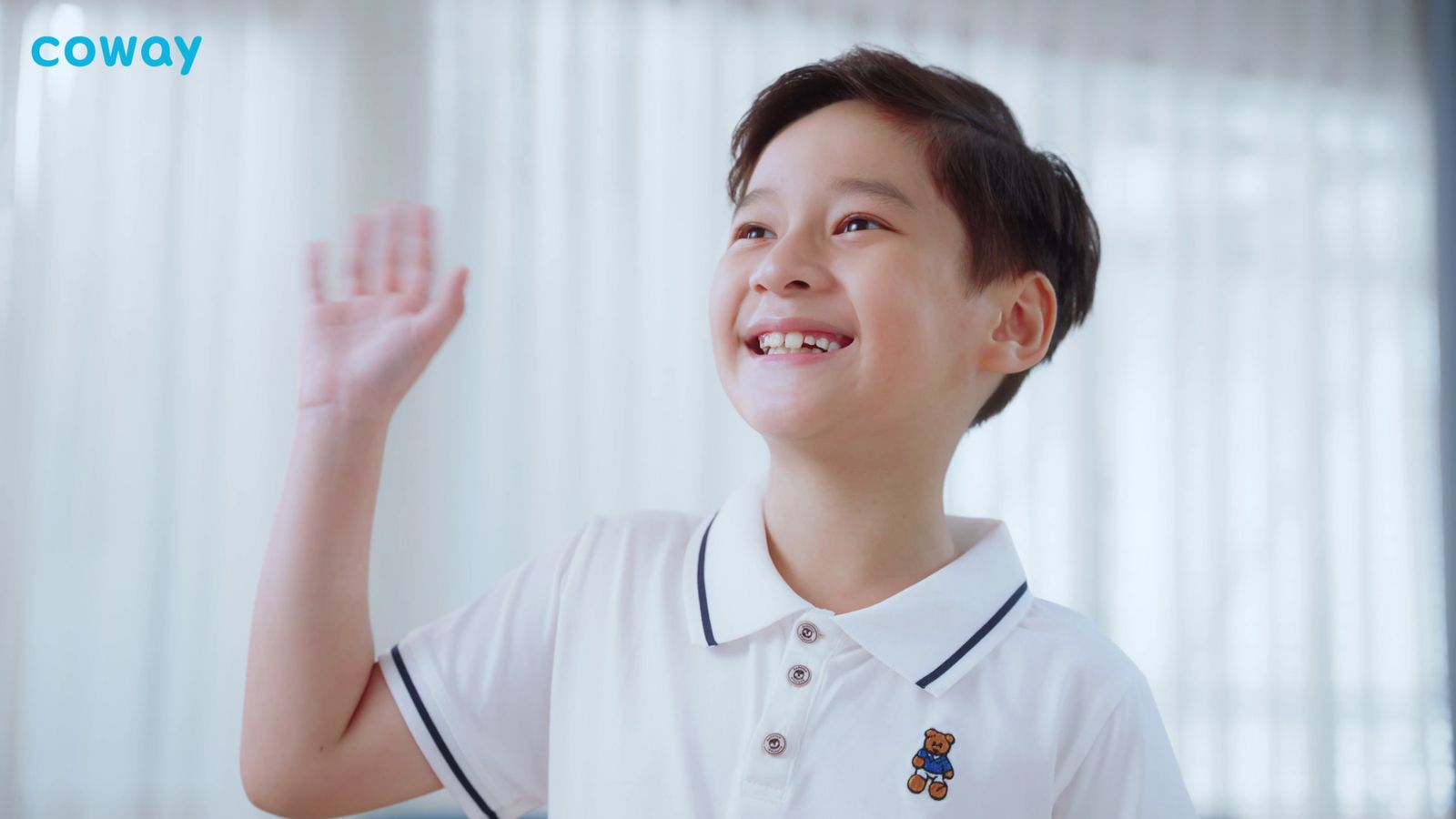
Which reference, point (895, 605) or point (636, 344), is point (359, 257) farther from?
point (636, 344)

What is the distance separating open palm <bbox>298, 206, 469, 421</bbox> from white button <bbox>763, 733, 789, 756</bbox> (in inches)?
13.8

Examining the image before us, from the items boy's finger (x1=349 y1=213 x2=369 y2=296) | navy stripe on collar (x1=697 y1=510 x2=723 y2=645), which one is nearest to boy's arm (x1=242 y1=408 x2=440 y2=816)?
boy's finger (x1=349 y1=213 x2=369 y2=296)

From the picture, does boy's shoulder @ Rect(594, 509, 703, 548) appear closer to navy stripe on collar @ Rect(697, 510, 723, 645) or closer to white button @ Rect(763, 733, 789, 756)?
navy stripe on collar @ Rect(697, 510, 723, 645)

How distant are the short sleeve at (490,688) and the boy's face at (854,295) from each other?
0.22m

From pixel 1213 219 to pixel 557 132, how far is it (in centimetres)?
170

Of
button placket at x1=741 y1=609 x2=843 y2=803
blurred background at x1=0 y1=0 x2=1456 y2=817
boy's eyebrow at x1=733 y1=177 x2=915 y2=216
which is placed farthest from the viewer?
blurred background at x1=0 y1=0 x2=1456 y2=817

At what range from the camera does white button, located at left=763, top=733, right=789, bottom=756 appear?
72cm

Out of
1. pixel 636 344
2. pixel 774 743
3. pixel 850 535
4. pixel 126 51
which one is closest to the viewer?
pixel 774 743

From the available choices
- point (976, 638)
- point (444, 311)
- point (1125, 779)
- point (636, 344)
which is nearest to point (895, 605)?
point (976, 638)

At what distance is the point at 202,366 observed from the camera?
82.1 inches

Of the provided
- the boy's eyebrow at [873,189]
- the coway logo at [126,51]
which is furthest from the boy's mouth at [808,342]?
the coway logo at [126,51]

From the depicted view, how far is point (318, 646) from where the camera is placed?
0.72 m

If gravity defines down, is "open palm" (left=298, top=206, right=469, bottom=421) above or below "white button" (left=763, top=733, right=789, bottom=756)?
above

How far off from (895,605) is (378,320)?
0.44 metres
